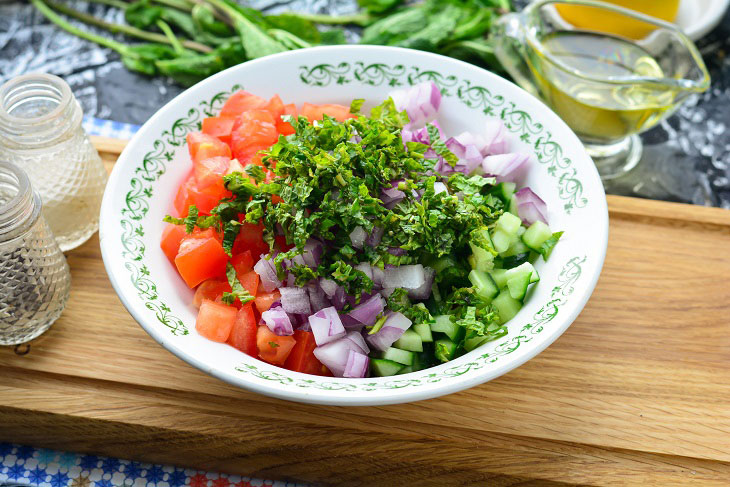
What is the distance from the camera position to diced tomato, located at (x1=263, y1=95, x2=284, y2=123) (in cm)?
207

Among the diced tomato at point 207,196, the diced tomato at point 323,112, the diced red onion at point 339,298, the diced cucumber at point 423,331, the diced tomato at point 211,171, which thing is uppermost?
the diced tomato at point 323,112

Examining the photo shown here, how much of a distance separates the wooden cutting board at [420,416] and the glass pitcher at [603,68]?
0.78 meters

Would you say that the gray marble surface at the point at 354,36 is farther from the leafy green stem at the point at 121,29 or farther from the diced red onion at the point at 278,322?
the diced red onion at the point at 278,322

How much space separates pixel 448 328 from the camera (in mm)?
1722

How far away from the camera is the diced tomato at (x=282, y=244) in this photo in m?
1.78

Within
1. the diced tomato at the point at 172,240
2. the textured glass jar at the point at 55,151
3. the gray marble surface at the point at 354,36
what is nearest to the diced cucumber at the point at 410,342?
the diced tomato at the point at 172,240

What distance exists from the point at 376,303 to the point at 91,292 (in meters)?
0.90

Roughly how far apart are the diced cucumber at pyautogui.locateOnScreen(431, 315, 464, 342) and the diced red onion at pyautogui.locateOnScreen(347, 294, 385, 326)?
0.14m

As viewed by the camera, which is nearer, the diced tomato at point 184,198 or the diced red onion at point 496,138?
the diced tomato at point 184,198

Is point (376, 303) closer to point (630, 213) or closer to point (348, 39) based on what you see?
point (630, 213)

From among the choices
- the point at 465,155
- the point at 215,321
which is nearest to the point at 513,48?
the point at 465,155

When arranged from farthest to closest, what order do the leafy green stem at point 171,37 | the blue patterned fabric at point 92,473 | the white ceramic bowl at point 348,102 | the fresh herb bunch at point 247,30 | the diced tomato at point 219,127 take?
1. the leafy green stem at point 171,37
2. the fresh herb bunch at point 247,30
3. the diced tomato at point 219,127
4. the blue patterned fabric at point 92,473
5. the white ceramic bowl at point 348,102

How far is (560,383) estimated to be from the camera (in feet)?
6.29

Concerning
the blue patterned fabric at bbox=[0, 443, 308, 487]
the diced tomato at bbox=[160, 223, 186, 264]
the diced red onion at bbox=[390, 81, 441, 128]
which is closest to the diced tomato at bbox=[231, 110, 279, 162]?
the diced tomato at bbox=[160, 223, 186, 264]
